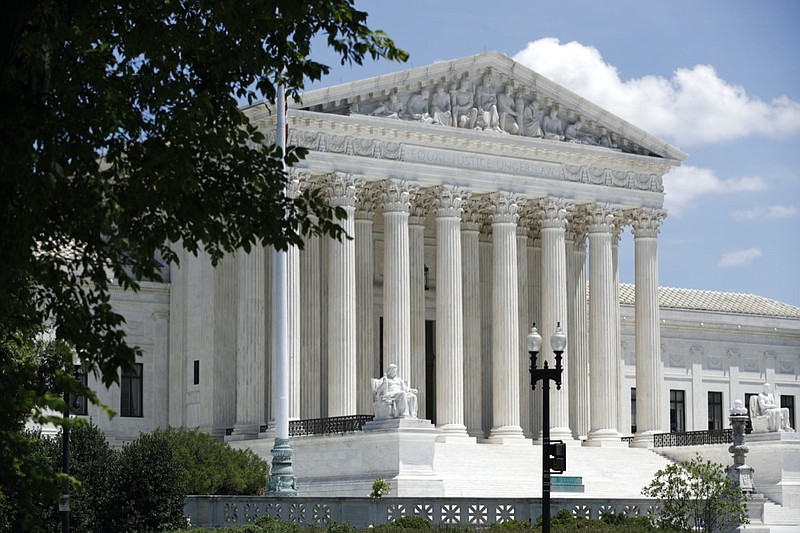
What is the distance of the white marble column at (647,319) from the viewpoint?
2643 inches

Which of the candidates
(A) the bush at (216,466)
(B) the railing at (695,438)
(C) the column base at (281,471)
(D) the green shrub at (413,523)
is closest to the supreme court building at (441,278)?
(B) the railing at (695,438)

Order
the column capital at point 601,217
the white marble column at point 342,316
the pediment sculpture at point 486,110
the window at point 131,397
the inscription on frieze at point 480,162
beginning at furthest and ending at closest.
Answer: the column capital at point 601,217 → the window at point 131,397 → the inscription on frieze at point 480,162 → the pediment sculpture at point 486,110 → the white marble column at point 342,316

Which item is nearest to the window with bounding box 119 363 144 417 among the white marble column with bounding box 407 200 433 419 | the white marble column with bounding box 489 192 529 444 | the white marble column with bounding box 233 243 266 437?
the white marble column with bounding box 233 243 266 437

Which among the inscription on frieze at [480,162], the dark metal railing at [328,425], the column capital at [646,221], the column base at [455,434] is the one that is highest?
the inscription on frieze at [480,162]

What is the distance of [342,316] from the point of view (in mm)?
59500

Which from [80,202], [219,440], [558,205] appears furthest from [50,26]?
[558,205]

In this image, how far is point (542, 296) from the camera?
6581 centimetres

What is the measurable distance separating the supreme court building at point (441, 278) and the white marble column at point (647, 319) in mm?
82

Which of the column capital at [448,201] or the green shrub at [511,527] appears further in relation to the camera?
the column capital at [448,201]

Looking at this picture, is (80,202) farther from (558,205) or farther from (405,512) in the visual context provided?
(558,205)

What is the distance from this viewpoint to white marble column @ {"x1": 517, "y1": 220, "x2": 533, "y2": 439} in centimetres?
6838

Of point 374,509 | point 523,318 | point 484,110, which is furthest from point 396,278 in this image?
point 374,509

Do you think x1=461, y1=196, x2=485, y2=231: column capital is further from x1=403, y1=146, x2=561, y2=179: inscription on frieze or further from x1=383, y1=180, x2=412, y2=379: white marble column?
x1=383, y1=180, x2=412, y2=379: white marble column

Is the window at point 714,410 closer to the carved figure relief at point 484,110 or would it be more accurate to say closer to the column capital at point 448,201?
the carved figure relief at point 484,110
